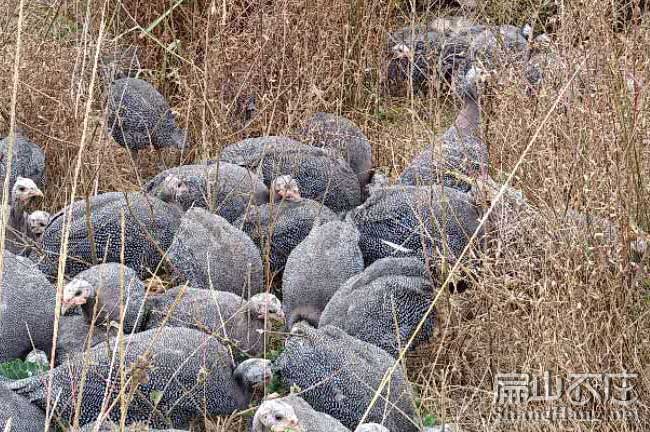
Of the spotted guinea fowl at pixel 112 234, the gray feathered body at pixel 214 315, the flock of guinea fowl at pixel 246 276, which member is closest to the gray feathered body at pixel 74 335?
the flock of guinea fowl at pixel 246 276

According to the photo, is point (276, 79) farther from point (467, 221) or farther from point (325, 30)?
point (467, 221)

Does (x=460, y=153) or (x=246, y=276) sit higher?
(x=460, y=153)

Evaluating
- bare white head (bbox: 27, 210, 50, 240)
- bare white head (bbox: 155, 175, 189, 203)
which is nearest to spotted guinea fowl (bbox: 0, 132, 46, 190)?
bare white head (bbox: 27, 210, 50, 240)

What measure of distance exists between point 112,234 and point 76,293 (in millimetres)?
574

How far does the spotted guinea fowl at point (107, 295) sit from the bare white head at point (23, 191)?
77 centimetres

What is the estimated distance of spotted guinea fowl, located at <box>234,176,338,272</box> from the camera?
14.2 feet

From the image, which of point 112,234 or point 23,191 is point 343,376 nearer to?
point 112,234

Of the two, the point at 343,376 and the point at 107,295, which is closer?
the point at 343,376

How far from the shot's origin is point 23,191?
14.9 feet

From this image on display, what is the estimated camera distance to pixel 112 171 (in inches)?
191

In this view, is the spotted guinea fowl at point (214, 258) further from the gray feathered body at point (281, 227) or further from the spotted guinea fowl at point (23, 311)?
the spotted guinea fowl at point (23, 311)

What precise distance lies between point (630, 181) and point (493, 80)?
50.9 inches

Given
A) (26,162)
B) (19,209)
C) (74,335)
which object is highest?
(26,162)

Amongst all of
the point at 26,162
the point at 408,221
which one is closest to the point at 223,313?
the point at 408,221
